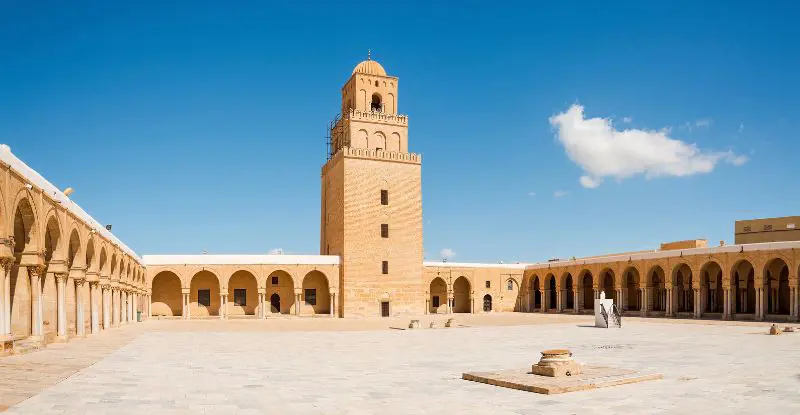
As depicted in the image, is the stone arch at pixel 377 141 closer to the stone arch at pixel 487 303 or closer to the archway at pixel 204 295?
the archway at pixel 204 295

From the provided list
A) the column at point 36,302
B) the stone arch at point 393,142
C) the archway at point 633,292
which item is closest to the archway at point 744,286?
the archway at point 633,292

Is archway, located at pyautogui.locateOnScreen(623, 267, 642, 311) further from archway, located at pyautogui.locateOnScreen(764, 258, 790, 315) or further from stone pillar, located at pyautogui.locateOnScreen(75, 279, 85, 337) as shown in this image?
stone pillar, located at pyautogui.locateOnScreen(75, 279, 85, 337)

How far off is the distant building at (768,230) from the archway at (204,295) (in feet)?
112

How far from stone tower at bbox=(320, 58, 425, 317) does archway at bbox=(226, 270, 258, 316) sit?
5449mm

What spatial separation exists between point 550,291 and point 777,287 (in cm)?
1804

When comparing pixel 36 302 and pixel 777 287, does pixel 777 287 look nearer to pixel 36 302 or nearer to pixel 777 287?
pixel 777 287

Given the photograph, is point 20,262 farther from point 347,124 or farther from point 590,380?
point 347,124

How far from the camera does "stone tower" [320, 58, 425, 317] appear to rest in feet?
134

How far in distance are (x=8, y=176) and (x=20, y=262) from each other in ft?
9.57

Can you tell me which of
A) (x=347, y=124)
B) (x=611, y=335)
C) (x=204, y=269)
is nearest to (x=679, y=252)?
(x=611, y=335)

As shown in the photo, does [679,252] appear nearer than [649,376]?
No

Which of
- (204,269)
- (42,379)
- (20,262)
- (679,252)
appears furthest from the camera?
(204,269)

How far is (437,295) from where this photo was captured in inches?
1908

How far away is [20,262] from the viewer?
52.5ft
